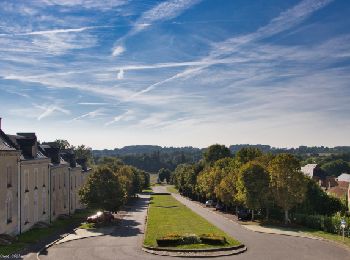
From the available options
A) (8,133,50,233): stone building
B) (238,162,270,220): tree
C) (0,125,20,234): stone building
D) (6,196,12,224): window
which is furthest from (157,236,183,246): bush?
(238,162,270,220): tree

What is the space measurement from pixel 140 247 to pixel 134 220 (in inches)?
875

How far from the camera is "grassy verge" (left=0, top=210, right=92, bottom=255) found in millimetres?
36228

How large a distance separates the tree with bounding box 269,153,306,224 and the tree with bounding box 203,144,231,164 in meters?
66.7

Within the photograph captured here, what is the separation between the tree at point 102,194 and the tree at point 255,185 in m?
17.0

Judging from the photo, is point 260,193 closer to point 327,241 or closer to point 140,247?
point 327,241

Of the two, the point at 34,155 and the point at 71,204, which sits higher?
the point at 34,155

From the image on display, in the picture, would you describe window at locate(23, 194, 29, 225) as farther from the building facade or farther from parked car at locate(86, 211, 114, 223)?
parked car at locate(86, 211, 114, 223)

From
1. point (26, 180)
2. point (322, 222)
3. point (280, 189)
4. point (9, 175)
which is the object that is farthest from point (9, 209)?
point (322, 222)

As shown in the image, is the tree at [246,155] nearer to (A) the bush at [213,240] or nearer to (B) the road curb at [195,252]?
(A) the bush at [213,240]

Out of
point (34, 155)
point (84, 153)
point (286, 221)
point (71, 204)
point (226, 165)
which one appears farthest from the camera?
point (84, 153)

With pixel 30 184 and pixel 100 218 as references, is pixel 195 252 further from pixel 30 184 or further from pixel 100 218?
pixel 30 184

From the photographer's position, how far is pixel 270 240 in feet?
141

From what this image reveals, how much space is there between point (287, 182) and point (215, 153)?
69.8 metres

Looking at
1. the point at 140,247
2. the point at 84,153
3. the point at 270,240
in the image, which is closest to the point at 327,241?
the point at 270,240
